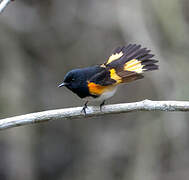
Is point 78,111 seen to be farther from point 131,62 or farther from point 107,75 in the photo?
point 131,62

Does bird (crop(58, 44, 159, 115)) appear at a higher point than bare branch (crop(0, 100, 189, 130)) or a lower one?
higher

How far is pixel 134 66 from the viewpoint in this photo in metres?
4.04

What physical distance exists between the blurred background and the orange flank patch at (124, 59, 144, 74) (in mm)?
1647

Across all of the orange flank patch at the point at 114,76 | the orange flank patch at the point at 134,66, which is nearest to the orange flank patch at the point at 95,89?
the orange flank patch at the point at 114,76

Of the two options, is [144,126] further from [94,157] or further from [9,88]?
[9,88]

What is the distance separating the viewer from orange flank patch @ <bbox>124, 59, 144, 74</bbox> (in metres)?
3.95

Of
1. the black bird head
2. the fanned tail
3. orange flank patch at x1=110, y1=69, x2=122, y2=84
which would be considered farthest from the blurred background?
the black bird head

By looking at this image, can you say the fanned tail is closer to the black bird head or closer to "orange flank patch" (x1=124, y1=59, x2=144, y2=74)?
"orange flank patch" (x1=124, y1=59, x2=144, y2=74)

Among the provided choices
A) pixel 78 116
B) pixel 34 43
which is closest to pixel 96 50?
pixel 34 43

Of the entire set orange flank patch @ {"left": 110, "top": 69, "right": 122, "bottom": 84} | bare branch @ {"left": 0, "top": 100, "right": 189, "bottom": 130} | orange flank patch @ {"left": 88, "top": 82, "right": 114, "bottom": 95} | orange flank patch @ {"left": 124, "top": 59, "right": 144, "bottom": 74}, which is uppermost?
orange flank patch @ {"left": 124, "top": 59, "right": 144, "bottom": 74}

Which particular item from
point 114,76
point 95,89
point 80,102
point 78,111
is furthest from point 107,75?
point 80,102

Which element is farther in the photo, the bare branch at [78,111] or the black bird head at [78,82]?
the black bird head at [78,82]

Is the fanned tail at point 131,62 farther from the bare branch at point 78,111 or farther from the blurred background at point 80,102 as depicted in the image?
the blurred background at point 80,102

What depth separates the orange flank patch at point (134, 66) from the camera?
3954mm
